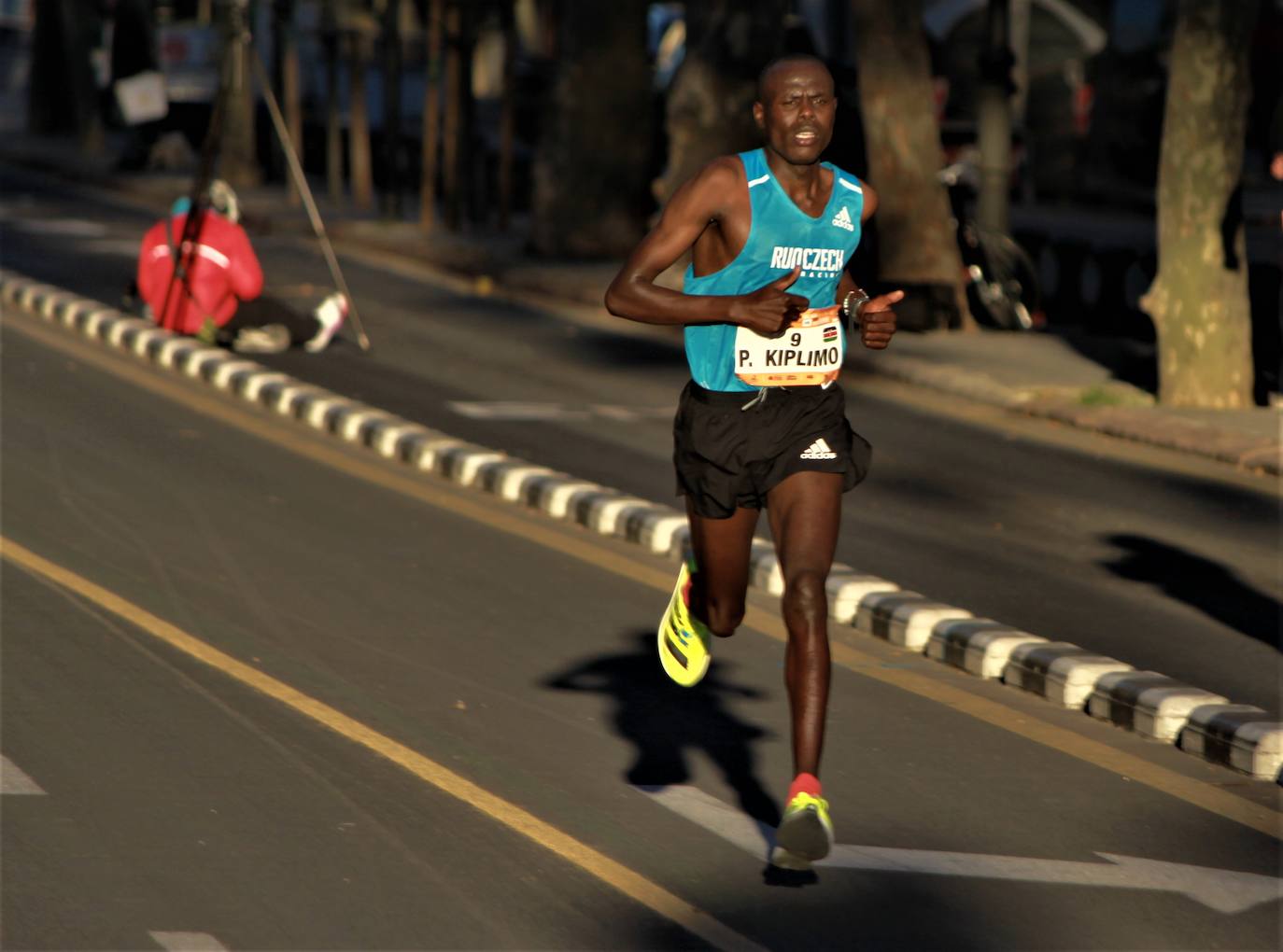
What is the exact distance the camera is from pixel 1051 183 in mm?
42000

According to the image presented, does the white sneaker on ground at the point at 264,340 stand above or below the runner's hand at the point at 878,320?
below

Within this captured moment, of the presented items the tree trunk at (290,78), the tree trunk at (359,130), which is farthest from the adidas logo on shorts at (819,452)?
the tree trunk at (290,78)

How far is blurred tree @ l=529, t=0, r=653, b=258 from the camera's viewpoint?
25422 millimetres

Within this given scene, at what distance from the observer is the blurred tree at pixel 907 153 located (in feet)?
69.6

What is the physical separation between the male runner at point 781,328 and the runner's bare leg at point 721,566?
40 mm

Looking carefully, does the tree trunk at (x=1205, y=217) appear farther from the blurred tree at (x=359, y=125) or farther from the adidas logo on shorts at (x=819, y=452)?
the blurred tree at (x=359, y=125)

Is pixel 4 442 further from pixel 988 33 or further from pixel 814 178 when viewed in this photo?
pixel 988 33

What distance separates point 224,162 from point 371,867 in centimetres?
3029

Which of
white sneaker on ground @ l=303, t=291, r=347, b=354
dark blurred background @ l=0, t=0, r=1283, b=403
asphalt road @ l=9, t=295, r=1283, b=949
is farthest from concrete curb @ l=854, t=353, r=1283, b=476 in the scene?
asphalt road @ l=9, t=295, r=1283, b=949

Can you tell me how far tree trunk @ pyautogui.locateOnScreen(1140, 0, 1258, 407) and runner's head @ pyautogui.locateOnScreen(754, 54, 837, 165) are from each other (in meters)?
10.3

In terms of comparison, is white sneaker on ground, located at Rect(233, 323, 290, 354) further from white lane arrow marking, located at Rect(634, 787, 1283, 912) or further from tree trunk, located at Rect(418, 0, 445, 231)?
white lane arrow marking, located at Rect(634, 787, 1283, 912)

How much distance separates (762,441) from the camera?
7.02m

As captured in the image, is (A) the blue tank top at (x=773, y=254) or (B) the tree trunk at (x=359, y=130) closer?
(A) the blue tank top at (x=773, y=254)

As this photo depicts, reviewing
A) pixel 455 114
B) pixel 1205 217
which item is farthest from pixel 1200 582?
pixel 455 114
